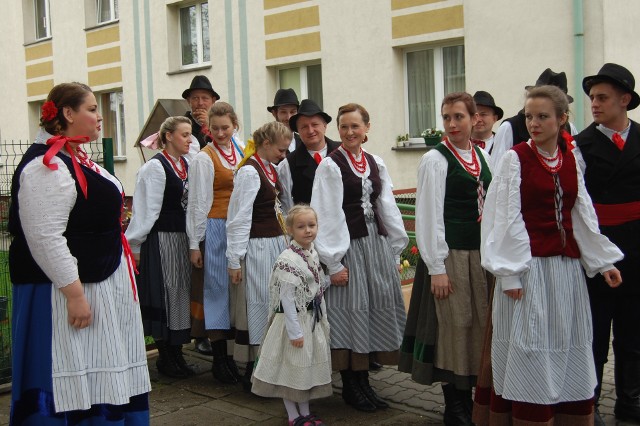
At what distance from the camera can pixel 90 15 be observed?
18234 mm

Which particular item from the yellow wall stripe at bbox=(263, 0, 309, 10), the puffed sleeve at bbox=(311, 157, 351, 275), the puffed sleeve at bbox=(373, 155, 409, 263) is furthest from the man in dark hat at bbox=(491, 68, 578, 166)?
the yellow wall stripe at bbox=(263, 0, 309, 10)

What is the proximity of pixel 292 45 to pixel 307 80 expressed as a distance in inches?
26.9

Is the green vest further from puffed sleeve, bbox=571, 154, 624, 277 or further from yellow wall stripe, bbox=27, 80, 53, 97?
yellow wall stripe, bbox=27, 80, 53, 97

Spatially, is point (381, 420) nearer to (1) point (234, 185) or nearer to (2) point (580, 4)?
(1) point (234, 185)

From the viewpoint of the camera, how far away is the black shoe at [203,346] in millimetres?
6863

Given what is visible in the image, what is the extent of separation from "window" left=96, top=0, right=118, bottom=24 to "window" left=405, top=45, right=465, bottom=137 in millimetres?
8281

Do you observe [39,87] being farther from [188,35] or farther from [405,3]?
[405,3]

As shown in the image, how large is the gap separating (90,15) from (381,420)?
50.7 feet

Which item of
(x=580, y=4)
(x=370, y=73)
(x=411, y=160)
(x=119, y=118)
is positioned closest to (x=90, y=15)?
(x=119, y=118)

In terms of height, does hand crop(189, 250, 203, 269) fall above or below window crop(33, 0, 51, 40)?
below

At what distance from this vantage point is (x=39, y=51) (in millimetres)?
19703

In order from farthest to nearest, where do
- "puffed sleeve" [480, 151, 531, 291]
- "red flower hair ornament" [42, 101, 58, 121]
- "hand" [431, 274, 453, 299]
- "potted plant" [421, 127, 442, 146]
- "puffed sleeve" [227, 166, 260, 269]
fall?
"potted plant" [421, 127, 442, 146], "puffed sleeve" [227, 166, 260, 269], "hand" [431, 274, 453, 299], "puffed sleeve" [480, 151, 531, 291], "red flower hair ornament" [42, 101, 58, 121]

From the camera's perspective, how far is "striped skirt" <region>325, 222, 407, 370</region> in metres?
5.16

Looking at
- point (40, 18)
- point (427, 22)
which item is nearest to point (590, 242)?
point (427, 22)
